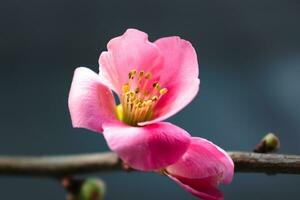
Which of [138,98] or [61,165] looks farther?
[61,165]

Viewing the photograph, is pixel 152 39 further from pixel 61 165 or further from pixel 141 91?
pixel 141 91

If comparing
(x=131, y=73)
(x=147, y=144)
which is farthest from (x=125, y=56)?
(x=147, y=144)

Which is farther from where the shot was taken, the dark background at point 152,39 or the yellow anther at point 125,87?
the dark background at point 152,39

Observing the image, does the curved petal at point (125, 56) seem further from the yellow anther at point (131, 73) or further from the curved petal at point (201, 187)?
the curved petal at point (201, 187)

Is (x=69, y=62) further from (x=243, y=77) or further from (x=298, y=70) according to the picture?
(x=298, y=70)

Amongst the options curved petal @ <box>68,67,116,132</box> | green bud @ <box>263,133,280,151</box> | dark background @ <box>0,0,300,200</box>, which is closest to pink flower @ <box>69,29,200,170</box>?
curved petal @ <box>68,67,116,132</box>

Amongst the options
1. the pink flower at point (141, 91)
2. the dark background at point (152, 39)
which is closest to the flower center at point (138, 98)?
the pink flower at point (141, 91)
